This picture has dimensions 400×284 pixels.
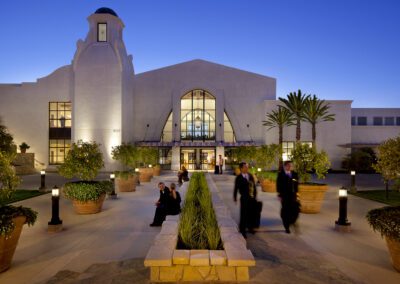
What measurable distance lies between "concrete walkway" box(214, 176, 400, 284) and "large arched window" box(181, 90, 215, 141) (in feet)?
103

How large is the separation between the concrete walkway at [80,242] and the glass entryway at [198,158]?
29.0 meters

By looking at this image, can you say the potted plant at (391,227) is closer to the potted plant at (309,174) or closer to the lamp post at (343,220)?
the lamp post at (343,220)

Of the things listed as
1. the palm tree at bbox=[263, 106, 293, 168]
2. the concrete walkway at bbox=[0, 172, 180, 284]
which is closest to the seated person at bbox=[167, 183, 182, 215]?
the concrete walkway at bbox=[0, 172, 180, 284]

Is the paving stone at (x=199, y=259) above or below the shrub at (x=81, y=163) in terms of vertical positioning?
below

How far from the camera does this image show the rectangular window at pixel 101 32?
36594 millimetres

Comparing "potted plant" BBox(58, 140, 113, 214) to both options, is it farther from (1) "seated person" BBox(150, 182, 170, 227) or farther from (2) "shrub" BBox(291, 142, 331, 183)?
(2) "shrub" BBox(291, 142, 331, 183)

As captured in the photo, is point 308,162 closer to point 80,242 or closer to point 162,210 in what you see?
point 162,210

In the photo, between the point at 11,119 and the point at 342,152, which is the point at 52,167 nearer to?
the point at 11,119

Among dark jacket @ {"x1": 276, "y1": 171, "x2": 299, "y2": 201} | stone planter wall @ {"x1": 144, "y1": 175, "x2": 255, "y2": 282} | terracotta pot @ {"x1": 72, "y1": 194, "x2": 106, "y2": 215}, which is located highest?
dark jacket @ {"x1": 276, "y1": 171, "x2": 299, "y2": 201}

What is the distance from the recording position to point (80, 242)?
801cm

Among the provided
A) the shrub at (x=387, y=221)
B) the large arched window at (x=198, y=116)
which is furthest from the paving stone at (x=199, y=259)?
the large arched window at (x=198, y=116)

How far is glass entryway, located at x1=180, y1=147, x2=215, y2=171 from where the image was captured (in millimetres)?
41781

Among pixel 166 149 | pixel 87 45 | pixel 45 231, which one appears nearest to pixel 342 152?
pixel 166 149

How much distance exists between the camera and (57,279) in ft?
18.1
